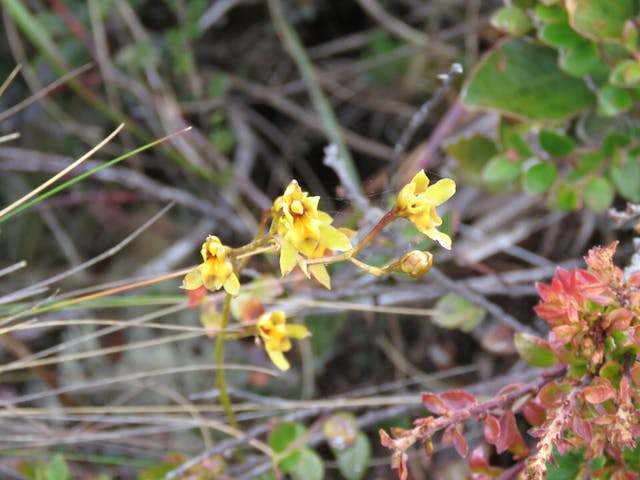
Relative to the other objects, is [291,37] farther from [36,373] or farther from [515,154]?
[36,373]

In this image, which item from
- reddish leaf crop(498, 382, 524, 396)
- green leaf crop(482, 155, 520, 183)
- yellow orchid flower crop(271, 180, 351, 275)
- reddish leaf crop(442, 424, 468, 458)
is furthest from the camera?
green leaf crop(482, 155, 520, 183)

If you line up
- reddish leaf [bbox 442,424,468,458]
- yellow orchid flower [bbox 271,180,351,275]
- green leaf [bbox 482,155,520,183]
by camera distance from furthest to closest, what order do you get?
1. green leaf [bbox 482,155,520,183]
2. reddish leaf [bbox 442,424,468,458]
3. yellow orchid flower [bbox 271,180,351,275]

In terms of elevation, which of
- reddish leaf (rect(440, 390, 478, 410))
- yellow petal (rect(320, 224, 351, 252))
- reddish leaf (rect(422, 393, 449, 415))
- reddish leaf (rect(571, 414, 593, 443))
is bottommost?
reddish leaf (rect(571, 414, 593, 443))

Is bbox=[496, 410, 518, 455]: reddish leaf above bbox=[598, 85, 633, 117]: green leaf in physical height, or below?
below

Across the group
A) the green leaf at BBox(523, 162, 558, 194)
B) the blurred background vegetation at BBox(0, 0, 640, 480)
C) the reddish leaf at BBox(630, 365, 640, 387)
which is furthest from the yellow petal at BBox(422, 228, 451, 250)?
the green leaf at BBox(523, 162, 558, 194)

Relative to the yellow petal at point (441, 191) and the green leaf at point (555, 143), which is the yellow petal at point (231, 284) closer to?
the yellow petal at point (441, 191)

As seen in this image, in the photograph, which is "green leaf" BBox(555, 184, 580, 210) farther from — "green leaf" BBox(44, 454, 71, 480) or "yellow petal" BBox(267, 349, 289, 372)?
"green leaf" BBox(44, 454, 71, 480)

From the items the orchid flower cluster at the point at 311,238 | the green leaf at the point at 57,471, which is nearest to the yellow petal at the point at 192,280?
the orchid flower cluster at the point at 311,238
